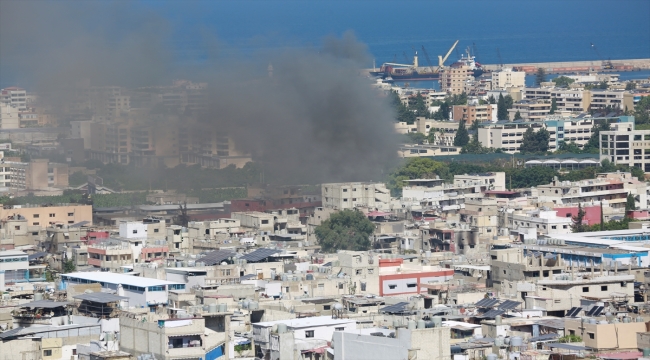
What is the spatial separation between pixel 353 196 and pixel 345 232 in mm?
3606

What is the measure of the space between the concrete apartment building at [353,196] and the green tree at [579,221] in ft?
10.5

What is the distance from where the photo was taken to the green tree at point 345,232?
24266 mm

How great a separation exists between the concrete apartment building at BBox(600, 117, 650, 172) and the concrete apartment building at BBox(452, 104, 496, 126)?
11.8 m

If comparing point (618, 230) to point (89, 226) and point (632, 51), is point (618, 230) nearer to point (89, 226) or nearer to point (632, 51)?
point (89, 226)

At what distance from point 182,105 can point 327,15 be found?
93216 millimetres

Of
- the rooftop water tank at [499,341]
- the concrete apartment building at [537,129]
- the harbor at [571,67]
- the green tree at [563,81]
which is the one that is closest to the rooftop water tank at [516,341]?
the rooftop water tank at [499,341]

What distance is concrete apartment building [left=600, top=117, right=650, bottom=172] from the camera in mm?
37659

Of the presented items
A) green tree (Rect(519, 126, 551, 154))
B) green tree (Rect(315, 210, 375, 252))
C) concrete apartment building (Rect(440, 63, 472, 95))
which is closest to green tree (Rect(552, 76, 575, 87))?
concrete apartment building (Rect(440, 63, 472, 95))

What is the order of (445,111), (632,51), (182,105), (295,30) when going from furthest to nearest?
1. (295,30)
2. (632,51)
3. (445,111)
4. (182,105)

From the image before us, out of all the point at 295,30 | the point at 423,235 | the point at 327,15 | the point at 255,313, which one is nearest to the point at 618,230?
the point at 423,235

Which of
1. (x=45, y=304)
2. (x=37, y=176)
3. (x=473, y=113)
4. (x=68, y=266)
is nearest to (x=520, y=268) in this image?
(x=45, y=304)

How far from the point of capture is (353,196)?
28.3 meters

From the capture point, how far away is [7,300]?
17203mm

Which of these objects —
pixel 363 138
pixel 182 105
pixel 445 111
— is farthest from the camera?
pixel 445 111
